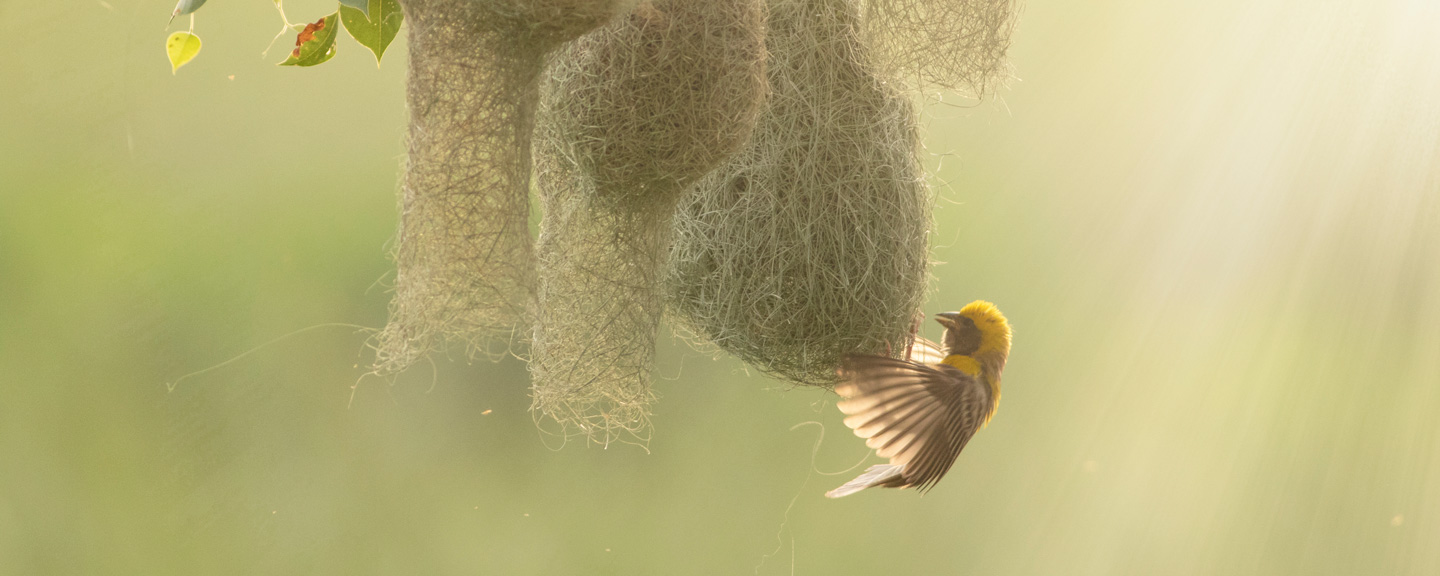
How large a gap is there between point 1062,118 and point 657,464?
3.76 feet

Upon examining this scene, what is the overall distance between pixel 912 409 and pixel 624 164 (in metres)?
0.41

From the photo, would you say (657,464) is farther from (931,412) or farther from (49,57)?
(49,57)

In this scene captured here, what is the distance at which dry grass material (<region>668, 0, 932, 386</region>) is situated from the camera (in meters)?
0.92

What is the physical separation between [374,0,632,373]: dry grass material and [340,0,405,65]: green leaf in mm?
85

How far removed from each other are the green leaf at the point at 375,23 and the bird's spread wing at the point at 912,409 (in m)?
0.55

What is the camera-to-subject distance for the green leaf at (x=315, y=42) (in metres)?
0.80

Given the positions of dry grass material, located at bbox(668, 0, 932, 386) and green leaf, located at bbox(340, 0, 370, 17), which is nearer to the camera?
green leaf, located at bbox(340, 0, 370, 17)

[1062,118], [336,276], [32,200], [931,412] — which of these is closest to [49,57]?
[32,200]

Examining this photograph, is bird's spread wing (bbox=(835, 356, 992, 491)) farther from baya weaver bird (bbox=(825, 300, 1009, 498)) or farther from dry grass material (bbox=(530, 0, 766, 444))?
dry grass material (bbox=(530, 0, 766, 444))

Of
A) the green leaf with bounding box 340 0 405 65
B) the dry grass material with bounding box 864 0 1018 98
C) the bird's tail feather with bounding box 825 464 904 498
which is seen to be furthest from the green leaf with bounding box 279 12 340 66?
the bird's tail feather with bounding box 825 464 904 498

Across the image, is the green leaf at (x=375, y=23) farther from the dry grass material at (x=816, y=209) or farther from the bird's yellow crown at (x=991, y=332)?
the bird's yellow crown at (x=991, y=332)

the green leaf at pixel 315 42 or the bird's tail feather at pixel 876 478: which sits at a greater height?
the green leaf at pixel 315 42

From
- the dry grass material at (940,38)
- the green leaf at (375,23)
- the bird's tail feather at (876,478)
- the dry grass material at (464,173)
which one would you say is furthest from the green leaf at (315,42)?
the bird's tail feather at (876,478)

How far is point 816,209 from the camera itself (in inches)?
36.1
